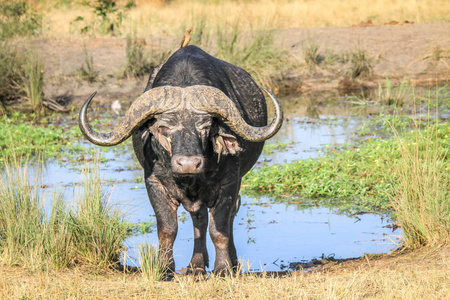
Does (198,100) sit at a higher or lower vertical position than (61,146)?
higher

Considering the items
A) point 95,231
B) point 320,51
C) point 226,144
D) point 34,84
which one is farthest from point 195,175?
point 320,51

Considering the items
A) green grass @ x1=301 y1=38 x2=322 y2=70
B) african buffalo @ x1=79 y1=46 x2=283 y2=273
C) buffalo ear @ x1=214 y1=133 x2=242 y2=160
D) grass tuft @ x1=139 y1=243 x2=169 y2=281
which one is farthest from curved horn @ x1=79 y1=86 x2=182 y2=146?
green grass @ x1=301 y1=38 x2=322 y2=70

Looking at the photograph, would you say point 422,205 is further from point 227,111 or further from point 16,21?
point 16,21

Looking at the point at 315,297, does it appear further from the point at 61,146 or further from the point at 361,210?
the point at 61,146

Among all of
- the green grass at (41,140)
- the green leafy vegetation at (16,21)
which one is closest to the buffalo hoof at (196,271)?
the green grass at (41,140)

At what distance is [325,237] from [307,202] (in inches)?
39.9

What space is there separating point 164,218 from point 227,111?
1021 mm

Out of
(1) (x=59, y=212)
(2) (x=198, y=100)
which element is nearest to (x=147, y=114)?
(2) (x=198, y=100)

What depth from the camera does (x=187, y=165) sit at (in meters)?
4.58

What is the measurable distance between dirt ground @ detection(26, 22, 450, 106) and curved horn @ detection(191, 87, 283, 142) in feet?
34.4

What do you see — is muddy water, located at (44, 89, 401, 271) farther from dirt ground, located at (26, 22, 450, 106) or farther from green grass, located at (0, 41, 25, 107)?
dirt ground, located at (26, 22, 450, 106)

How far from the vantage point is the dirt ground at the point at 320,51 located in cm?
1579

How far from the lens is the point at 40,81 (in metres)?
14.0

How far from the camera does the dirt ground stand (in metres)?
15.8
